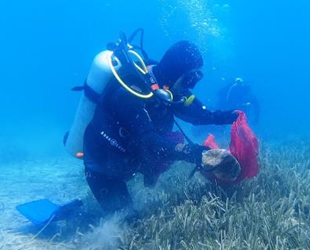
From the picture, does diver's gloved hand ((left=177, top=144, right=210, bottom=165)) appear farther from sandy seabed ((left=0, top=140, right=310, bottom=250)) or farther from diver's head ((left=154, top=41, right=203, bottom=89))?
diver's head ((left=154, top=41, right=203, bottom=89))

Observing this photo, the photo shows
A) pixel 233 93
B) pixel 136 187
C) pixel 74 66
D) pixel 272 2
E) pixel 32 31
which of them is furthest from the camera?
pixel 74 66

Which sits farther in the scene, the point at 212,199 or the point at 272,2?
the point at 272,2

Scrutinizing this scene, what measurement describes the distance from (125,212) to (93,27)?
150569 mm

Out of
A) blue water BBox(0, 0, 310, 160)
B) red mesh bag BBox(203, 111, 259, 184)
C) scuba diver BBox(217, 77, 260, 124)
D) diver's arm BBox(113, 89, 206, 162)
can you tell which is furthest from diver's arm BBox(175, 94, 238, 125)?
blue water BBox(0, 0, 310, 160)

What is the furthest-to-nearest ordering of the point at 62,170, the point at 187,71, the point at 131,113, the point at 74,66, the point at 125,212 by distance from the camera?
the point at 74,66 < the point at 62,170 < the point at 125,212 < the point at 187,71 < the point at 131,113

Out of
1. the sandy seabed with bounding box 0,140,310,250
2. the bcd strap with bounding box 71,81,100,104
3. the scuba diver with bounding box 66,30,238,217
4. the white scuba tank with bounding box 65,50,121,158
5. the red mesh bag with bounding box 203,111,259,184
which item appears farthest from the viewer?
the bcd strap with bounding box 71,81,100,104

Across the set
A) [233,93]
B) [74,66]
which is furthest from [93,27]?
[233,93]

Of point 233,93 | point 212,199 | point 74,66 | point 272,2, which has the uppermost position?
point 74,66

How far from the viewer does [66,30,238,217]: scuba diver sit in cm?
450

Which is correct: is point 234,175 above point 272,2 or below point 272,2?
below

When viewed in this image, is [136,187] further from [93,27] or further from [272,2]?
[93,27]

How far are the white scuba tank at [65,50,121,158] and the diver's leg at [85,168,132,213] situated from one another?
506 millimetres

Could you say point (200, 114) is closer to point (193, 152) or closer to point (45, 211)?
point (193, 152)

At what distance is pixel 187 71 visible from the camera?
16.0ft
